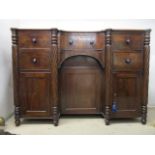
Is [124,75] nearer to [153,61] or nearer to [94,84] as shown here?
[94,84]

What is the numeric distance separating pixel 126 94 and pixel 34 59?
3.49 feet

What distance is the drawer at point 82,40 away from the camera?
2.12 m

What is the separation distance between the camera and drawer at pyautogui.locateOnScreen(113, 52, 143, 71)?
211 cm

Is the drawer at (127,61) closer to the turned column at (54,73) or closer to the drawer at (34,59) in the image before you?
the turned column at (54,73)

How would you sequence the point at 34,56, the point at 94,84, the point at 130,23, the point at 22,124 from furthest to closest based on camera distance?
the point at 130,23, the point at 94,84, the point at 22,124, the point at 34,56

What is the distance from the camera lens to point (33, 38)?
2049 mm

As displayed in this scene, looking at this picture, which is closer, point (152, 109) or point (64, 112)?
point (64, 112)

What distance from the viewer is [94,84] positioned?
2352 millimetres

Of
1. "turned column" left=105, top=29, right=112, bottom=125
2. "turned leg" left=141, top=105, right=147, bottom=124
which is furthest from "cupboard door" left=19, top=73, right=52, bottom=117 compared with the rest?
"turned leg" left=141, top=105, right=147, bottom=124

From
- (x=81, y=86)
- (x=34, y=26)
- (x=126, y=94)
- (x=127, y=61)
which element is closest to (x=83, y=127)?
(x=81, y=86)

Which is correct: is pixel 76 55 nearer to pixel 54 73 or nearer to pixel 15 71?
pixel 54 73

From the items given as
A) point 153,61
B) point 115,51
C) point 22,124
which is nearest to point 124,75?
point 115,51

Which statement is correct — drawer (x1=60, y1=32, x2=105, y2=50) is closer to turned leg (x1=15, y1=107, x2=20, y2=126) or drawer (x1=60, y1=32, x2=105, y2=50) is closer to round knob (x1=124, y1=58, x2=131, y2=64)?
round knob (x1=124, y1=58, x2=131, y2=64)
